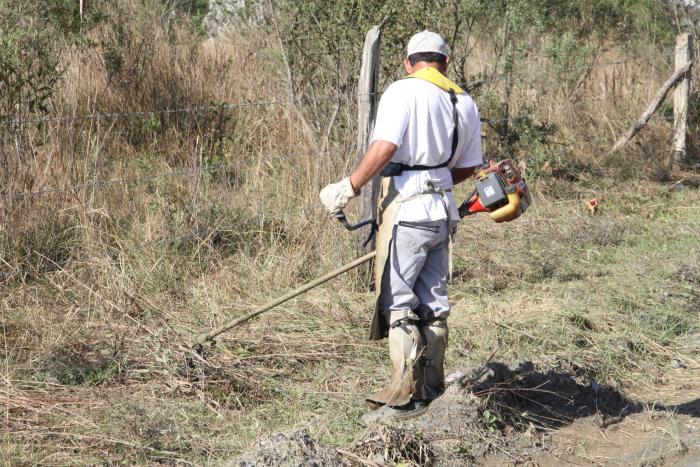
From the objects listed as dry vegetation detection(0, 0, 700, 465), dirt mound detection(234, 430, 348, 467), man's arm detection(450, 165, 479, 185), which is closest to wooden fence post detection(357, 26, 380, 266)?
dry vegetation detection(0, 0, 700, 465)

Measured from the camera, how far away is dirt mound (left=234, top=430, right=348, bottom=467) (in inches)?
154

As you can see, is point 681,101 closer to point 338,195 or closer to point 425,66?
point 425,66

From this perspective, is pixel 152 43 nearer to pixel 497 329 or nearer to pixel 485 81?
pixel 485 81

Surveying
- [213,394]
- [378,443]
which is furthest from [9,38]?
[378,443]

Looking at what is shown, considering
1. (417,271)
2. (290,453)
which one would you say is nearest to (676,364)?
(417,271)

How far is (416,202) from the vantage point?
454 cm

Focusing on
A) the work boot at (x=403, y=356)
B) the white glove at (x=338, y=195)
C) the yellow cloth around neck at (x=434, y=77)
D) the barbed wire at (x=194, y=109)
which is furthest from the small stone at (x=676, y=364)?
the barbed wire at (x=194, y=109)

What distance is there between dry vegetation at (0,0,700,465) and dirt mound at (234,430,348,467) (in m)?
0.41

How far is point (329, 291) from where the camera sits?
21.7ft

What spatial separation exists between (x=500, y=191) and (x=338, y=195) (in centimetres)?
81

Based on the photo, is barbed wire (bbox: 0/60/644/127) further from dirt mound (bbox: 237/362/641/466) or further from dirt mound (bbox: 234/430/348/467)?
dirt mound (bbox: 234/430/348/467)

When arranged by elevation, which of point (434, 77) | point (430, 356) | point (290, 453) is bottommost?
point (290, 453)

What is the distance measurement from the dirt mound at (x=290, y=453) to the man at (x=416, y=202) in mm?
747

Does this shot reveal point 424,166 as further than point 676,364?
No
